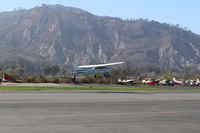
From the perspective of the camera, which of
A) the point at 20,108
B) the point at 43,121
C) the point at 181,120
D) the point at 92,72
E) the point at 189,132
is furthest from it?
the point at 92,72

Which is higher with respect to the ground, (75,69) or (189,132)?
(75,69)

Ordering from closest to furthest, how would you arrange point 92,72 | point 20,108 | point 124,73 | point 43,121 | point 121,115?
point 43,121 < point 121,115 < point 20,108 < point 92,72 < point 124,73

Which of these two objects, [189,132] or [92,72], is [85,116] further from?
[92,72]

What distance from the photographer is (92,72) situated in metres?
85.6

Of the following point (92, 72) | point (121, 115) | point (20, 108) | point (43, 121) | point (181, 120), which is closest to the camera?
point (43, 121)

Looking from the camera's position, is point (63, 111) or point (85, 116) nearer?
point (85, 116)

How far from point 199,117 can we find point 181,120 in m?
1.92

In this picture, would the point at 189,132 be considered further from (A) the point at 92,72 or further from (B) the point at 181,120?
(A) the point at 92,72

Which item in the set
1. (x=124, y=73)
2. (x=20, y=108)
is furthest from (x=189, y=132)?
(x=124, y=73)

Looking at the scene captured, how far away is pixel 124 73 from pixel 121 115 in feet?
272

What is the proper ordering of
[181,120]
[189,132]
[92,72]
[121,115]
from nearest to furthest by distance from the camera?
[189,132] < [181,120] < [121,115] < [92,72]

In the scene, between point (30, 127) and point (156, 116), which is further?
point (156, 116)

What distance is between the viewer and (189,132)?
16.6 meters

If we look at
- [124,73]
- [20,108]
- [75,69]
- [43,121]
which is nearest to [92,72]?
[75,69]
